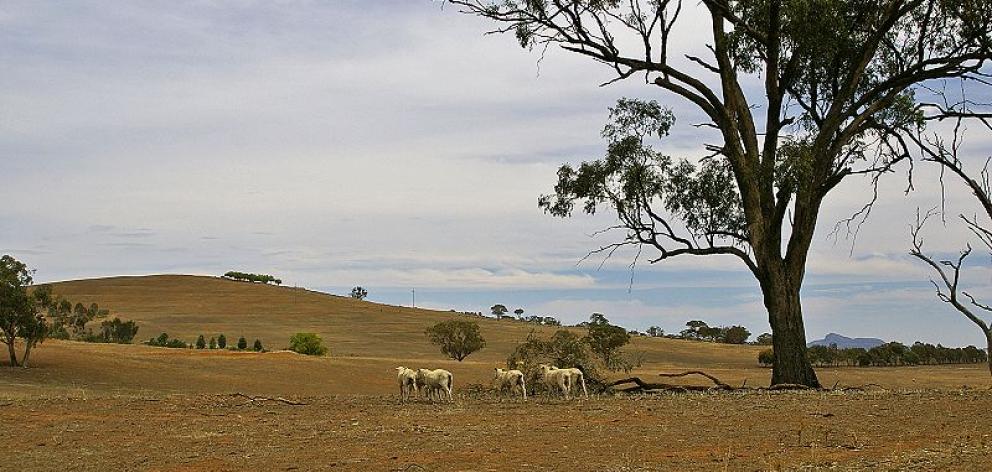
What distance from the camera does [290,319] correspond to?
109m

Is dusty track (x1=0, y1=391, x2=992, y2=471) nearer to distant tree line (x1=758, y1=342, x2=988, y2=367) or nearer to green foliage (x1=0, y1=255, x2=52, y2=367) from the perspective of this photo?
green foliage (x1=0, y1=255, x2=52, y2=367)

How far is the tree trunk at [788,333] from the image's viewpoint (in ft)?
87.8

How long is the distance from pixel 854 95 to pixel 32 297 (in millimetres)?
31489

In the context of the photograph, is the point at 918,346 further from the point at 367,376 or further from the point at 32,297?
the point at 32,297

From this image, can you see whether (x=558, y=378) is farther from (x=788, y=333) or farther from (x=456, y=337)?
(x=456, y=337)

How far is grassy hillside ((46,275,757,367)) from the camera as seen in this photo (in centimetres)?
8825

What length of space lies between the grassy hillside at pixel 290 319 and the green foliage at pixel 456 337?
330 inches

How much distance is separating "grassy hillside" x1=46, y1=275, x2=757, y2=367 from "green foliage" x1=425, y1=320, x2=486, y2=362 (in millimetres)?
8385

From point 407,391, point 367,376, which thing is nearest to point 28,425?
point 407,391

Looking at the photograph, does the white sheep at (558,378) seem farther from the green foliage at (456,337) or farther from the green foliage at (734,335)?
the green foliage at (734,335)

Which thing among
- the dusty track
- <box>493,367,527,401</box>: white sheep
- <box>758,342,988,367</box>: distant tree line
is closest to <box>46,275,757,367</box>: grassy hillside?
<box>758,342,988,367</box>: distant tree line

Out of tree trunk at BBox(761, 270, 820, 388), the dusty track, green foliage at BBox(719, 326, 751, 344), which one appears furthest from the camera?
green foliage at BBox(719, 326, 751, 344)

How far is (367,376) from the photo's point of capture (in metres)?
48.7

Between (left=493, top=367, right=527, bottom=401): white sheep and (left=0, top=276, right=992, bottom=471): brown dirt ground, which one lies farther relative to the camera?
(left=493, top=367, right=527, bottom=401): white sheep
